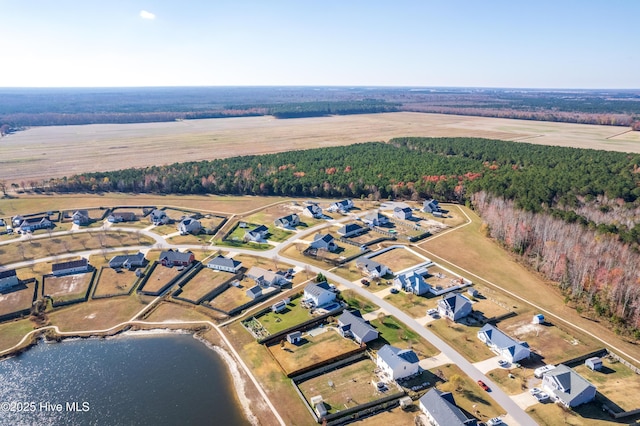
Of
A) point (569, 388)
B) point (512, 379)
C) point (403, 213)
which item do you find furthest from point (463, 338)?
point (403, 213)

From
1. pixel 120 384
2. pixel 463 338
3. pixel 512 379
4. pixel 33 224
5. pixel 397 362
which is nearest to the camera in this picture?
pixel 397 362

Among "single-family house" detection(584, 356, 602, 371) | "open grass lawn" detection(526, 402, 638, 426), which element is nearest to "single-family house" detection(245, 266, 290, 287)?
"open grass lawn" detection(526, 402, 638, 426)

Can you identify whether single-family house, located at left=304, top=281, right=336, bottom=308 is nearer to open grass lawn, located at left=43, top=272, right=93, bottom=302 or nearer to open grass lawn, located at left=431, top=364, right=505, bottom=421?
open grass lawn, located at left=431, top=364, right=505, bottom=421

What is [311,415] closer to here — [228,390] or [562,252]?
[228,390]

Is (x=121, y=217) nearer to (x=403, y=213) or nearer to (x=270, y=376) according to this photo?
(x=270, y=376)

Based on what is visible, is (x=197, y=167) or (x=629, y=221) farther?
(x=197, y=167)

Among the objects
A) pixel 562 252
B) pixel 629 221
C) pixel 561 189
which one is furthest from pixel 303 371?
pixel 561 189
